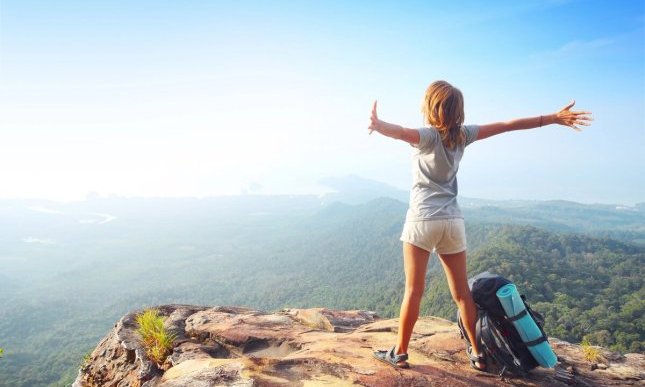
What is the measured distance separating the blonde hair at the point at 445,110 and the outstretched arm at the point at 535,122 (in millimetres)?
441

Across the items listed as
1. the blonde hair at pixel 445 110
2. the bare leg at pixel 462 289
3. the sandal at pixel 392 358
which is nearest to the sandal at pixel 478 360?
the bare leg at pixel 462 289

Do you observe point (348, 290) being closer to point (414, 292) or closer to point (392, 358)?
point (392, 358)

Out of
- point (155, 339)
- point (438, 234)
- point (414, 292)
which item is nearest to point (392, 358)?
point (414, 292)

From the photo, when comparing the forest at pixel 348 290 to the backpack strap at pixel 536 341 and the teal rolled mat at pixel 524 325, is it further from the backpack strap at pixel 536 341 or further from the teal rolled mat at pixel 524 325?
the backpack strap at pixel 536 341

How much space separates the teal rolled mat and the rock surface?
0.88ft

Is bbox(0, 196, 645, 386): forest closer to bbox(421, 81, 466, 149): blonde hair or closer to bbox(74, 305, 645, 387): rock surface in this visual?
bbox(74, 305, 645, 387): rock surface

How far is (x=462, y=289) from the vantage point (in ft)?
13.0

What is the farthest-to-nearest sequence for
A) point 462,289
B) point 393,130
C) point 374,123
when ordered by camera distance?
point 462,289
point 393,130
point 374,123

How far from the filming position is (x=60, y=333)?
351ft

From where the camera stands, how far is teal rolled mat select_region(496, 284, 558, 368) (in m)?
4.05

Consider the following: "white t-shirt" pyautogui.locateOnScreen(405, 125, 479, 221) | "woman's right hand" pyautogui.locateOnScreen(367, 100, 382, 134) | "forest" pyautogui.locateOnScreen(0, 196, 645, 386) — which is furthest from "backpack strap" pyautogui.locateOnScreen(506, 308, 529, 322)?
"forest" pyautogui.locateOnScreen(0, 196, 645, 386)

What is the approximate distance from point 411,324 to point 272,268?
186 m

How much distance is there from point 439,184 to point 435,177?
0.08 meters

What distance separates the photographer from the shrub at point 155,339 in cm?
501
